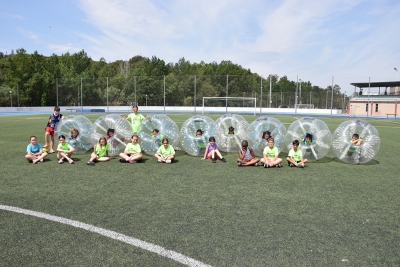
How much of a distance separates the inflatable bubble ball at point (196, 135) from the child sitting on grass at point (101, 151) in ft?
6.79

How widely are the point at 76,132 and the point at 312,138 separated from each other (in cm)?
631

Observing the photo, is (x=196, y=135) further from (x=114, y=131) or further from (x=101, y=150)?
(x=101, y=150)

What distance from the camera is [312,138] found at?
832cm

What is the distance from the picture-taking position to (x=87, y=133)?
9086 millimetres

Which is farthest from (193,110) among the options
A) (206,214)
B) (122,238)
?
(122,238)

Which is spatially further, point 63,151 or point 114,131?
point 114,131

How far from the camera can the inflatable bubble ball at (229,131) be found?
9227mm

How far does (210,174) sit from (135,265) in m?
3.90

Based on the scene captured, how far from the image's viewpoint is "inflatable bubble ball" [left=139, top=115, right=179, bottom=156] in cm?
868

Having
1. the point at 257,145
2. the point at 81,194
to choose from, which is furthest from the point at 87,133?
the point at 257,145

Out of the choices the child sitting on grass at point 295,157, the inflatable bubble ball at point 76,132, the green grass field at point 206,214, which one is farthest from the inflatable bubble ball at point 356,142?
the inflatable bubble ball at point 76,132

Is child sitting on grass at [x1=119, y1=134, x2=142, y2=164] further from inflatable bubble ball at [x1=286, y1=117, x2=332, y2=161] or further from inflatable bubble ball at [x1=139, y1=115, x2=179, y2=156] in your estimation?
inflatable bubble ball at [x1=286, y1=117, x2=332, y2=161]

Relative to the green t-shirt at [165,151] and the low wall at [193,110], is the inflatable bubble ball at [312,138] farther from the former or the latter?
the low wall at [193,110]

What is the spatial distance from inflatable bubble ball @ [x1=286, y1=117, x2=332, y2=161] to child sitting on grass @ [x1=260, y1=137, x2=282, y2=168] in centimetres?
92
